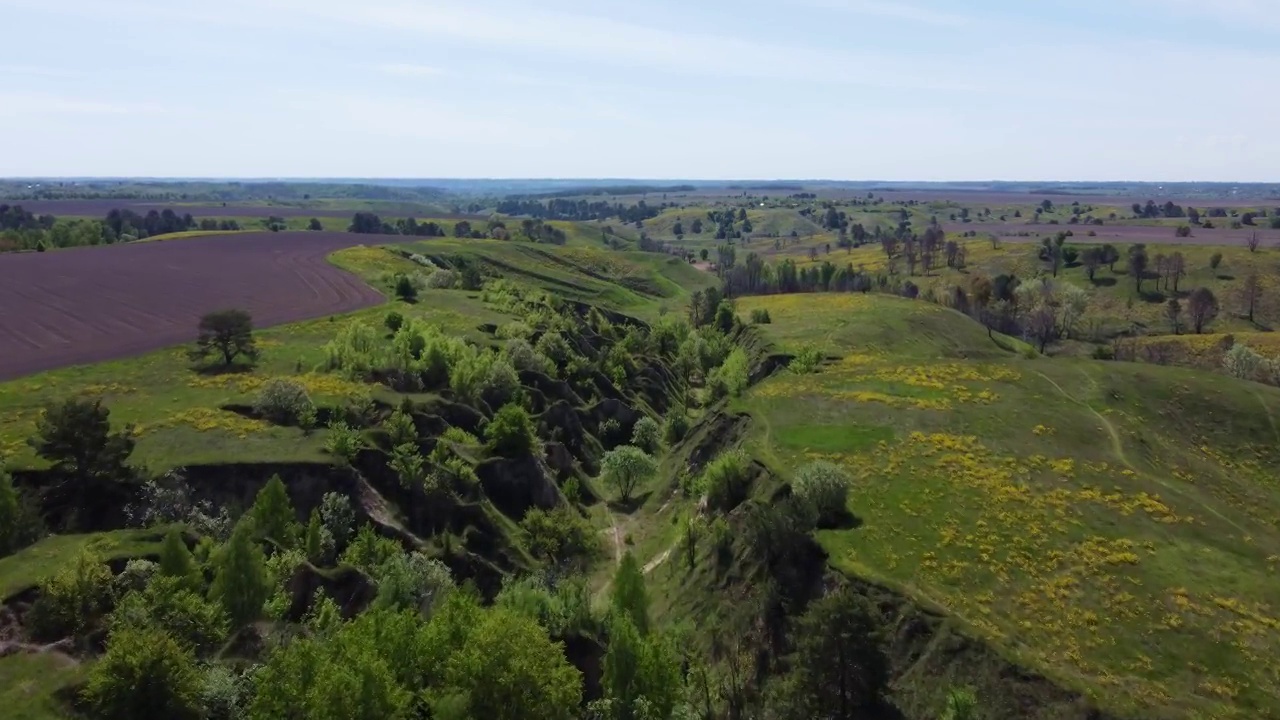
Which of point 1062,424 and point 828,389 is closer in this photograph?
point 1062,424

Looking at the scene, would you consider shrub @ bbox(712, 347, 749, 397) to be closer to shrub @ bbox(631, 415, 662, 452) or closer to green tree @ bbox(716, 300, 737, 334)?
shrub @ bbox(631, 415, 662, 452)

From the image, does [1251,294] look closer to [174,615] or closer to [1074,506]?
[1074,506]

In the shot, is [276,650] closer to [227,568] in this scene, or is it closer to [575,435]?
[227,568]

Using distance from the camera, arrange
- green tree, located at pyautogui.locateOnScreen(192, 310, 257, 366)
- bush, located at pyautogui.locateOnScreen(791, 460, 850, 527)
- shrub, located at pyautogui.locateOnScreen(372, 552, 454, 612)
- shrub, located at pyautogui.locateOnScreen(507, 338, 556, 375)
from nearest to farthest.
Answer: shrub, located at pyautogui.locateOnScreen(372, 552, 454, 612), bush, located at pyautogui.locateOnScreen(791, 460, 850, 527), green tree, located at pyautogui.locateOnScreen(192, 310, 257, 366), shrub, located at pyautogui.locateOnScreen(507, 338, 556, 375)

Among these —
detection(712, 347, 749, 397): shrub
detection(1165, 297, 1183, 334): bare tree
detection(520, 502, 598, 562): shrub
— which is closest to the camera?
detection(520, 502, 598, 562): shrub

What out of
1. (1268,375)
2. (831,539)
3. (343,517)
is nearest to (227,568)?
(343,517)

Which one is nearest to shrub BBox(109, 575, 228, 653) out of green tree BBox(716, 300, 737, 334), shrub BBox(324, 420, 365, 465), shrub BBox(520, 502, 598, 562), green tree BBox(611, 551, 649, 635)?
green tree BBox(611, 551, 649, 635)
